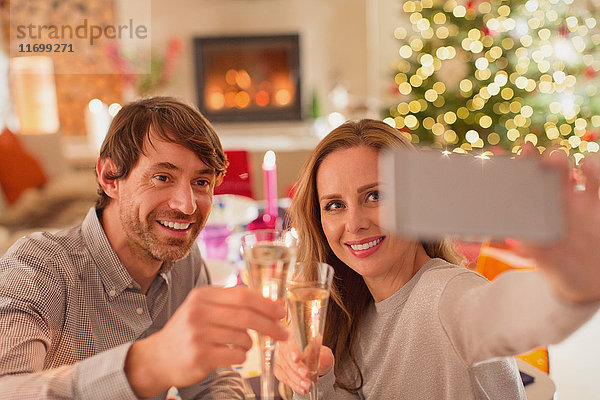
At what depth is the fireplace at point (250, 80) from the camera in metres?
6.33

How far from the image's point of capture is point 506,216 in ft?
1.56

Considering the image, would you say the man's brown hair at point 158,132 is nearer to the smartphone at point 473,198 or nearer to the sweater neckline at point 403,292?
the sweater neckline at point 403,292

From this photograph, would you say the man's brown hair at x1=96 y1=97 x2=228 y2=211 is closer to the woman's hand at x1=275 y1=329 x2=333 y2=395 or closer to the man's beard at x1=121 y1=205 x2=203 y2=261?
the man's beard at x1=121 y1=205 x2=203 y2=261

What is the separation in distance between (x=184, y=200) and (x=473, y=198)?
83cm

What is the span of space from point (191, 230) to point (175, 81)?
17.6 ft

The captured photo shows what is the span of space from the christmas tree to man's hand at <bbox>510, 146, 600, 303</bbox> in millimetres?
3658

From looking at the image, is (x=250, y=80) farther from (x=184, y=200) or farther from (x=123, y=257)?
(x=184, y=200)

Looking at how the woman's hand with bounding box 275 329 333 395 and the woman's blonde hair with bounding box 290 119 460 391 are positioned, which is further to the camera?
the woman's blonde hair with bounding box 290 119 460 391

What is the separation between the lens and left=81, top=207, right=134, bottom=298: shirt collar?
128 cm

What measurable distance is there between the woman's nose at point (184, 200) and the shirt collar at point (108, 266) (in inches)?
7.9

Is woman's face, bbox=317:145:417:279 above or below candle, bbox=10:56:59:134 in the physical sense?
below

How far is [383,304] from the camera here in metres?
1.21

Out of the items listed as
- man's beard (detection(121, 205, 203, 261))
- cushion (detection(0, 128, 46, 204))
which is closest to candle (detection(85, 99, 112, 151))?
cushion (detection(0, 128, 46, 204))

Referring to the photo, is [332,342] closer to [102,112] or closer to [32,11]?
[102,112]
